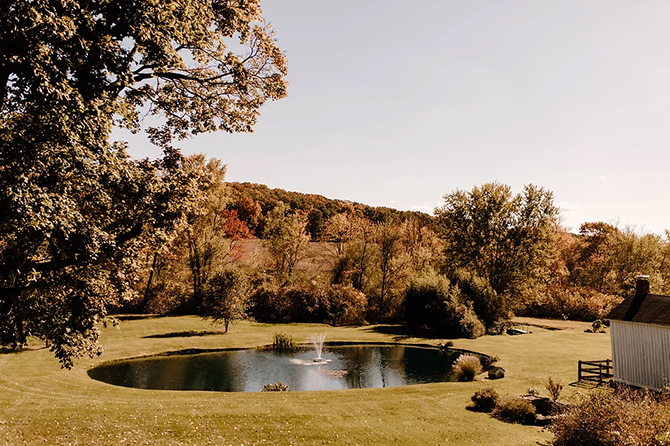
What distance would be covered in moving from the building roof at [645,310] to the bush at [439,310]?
18.7 m

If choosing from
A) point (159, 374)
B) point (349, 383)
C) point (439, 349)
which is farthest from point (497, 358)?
point (159, 374)

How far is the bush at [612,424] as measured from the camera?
10984mm

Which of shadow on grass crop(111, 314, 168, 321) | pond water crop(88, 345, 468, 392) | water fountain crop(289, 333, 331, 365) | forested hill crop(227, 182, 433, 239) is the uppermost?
forested hill crop(227, 182, 433, 239)

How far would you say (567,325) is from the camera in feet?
158

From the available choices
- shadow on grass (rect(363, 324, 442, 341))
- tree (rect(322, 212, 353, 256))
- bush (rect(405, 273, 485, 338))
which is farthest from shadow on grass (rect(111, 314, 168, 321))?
tree (rect(322, 212, 353, 256))

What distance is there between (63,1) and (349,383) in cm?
2250

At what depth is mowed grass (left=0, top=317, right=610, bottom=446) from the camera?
13.7 meters

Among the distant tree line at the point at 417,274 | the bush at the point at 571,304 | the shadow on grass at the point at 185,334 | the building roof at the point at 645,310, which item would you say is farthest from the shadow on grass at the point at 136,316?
the bush at the point at 571,304

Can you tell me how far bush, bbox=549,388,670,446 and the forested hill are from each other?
2830 inches

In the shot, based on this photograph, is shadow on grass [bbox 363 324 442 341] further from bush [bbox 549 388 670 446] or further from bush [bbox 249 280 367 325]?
bush [bbox 549 388 670 446]

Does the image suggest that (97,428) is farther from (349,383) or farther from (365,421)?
(349,383)

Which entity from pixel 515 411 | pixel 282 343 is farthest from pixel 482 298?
pixel 515 411

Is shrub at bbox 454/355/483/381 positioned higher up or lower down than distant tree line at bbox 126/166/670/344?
lower down

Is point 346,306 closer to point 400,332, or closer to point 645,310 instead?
point 400,332
